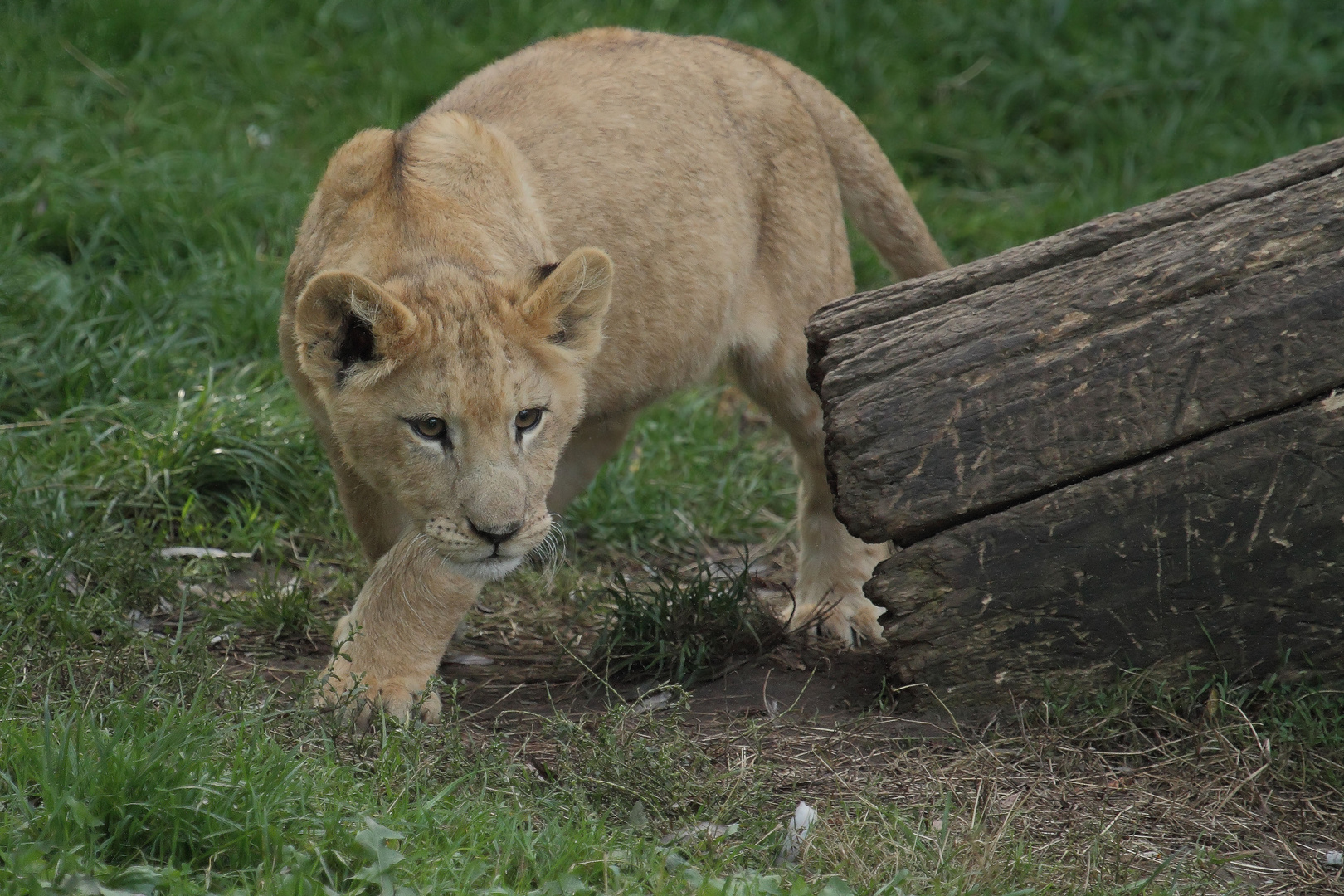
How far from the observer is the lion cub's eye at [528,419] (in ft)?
13.1

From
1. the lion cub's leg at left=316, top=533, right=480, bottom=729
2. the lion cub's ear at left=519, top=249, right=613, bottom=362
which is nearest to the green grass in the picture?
the lion cub's leg at left=316, top=533, right=480, bottom=729

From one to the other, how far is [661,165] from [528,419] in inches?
50.5

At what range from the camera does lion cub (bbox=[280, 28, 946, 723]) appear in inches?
153

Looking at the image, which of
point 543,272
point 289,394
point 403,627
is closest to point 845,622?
point 403,627

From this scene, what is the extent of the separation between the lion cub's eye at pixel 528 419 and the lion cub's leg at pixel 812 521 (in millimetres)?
1418

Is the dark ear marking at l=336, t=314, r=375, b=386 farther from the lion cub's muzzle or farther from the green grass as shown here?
the green grass

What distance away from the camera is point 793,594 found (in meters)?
5.16

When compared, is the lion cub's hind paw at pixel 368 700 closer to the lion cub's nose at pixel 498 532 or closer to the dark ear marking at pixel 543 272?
the lion cub's nose at pixel 498 532

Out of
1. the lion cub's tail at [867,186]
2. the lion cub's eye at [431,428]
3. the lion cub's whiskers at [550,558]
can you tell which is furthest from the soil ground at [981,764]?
the lion cub's tail at [867,186]

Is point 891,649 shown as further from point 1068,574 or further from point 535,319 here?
point 535,319

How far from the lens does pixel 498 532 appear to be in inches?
151

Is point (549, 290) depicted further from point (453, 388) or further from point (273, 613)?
point (273, 613)

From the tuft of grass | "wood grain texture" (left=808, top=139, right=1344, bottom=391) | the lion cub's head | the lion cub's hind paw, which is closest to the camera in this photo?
the lion cub's head

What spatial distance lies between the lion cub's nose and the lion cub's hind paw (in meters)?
0.52
